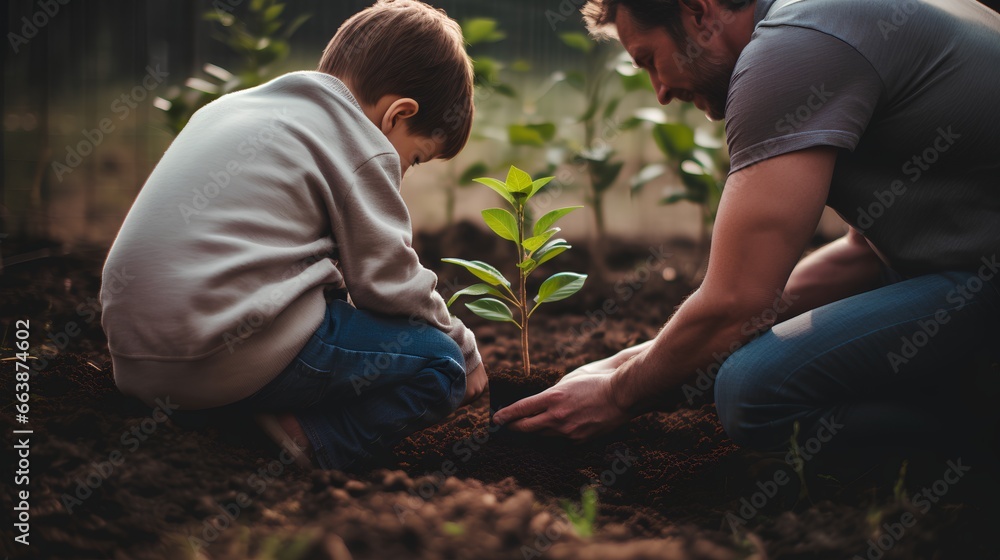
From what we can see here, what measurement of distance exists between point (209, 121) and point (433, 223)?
236 centimetres

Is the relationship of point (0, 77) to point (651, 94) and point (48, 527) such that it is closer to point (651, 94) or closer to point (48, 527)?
point (48, 527)

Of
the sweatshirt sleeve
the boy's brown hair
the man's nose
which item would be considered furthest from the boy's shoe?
the man's nose

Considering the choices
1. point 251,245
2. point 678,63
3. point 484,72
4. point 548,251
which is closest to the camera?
point 251,245

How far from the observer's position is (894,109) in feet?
4.57

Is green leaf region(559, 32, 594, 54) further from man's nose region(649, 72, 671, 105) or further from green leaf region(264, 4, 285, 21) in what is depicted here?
man's nose region(649, 72, 671, 105)

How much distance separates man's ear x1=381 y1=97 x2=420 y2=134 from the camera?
5.22ft

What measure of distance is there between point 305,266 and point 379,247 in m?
0.16

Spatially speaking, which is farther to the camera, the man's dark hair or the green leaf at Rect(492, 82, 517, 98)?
the green leaf at Rect(492, 82, 517, 98)

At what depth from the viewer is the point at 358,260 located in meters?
1.46

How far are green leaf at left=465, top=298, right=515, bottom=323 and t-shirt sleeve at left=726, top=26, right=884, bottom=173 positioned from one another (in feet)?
2.28

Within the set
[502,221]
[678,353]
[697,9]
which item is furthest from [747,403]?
[697,9]

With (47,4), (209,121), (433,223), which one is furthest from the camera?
(433,223)

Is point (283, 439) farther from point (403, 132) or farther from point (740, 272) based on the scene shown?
point (740, 272)

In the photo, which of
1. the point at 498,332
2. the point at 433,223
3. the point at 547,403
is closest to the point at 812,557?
the point at 547,403
